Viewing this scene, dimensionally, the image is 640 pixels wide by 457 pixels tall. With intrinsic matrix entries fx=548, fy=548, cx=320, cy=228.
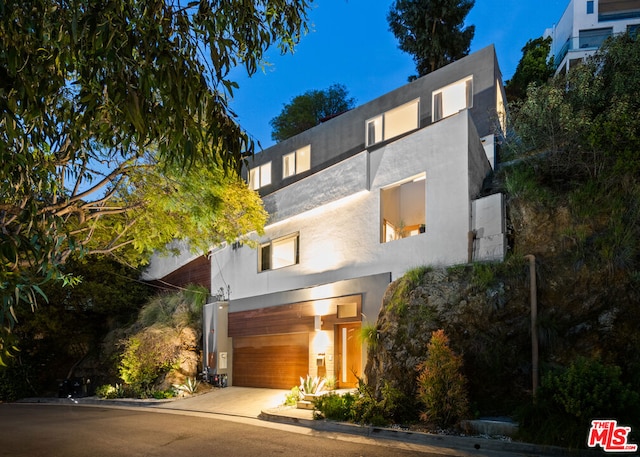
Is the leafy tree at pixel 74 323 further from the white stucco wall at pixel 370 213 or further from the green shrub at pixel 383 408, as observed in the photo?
the green shrub at pixel 383 408

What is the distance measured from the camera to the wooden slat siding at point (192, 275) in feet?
86.8

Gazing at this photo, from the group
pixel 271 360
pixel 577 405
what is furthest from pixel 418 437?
pixel 271 360

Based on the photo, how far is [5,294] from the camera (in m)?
3.85

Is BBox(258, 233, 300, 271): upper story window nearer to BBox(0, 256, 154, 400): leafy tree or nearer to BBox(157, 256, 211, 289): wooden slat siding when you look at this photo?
BBox(157, 256, 211, 289): wooden slat siding

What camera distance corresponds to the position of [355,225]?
58.5ft

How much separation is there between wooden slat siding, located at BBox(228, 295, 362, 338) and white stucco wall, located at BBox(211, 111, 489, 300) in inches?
37.7

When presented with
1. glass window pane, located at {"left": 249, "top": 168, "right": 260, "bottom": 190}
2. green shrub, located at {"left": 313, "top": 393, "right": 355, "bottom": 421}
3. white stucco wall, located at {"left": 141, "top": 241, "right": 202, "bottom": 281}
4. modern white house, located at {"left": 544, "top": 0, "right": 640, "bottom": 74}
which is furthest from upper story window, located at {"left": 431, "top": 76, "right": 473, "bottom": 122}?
modern white house, located at {"left": 544, "top": 0, "right": 640, "bottom": 74}

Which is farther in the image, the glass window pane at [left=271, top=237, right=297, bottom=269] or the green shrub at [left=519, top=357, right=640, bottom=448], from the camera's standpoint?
the glass window pane at [left=271, top=237, right=297, bottom=269]

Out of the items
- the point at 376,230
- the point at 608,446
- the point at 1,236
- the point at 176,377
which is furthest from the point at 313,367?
the point at 1,236

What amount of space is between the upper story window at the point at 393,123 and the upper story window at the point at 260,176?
595 cm

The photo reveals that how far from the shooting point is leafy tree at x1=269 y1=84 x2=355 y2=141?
38.6m

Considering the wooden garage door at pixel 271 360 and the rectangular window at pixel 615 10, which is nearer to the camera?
the wooden garage door at pixel 271 360

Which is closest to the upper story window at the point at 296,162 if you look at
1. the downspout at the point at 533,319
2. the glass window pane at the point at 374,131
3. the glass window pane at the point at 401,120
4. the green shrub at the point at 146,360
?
the glass window pane at the point at 374,131

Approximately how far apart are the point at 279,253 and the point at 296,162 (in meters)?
4.26
